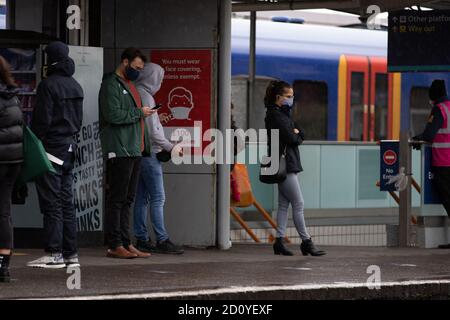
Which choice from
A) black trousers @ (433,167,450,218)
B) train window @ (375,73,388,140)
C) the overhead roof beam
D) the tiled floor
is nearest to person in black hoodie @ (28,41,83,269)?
the overhead roof beam

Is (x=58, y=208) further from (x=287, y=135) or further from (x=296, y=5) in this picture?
(x=296, y=5)

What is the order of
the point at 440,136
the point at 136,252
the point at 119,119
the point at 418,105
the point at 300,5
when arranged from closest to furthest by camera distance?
the point at 119,119, the point at 136,252, the point at 440,136, the point at 300,5, the point at 418,105

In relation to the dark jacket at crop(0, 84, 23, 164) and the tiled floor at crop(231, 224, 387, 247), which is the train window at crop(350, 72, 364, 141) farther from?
the dark jacket at crop(0, 84, 23, 164)

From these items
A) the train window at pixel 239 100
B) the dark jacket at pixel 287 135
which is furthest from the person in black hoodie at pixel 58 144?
the train window at pixel 239 100

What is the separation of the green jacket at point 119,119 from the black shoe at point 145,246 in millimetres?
1267

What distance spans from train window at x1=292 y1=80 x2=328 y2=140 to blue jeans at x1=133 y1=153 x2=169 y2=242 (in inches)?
443

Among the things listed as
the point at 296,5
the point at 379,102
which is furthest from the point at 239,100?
the point at 296,5

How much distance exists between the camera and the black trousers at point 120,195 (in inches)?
490

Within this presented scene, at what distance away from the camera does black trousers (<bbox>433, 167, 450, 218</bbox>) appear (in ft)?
51.8

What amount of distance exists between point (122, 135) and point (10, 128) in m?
2.33

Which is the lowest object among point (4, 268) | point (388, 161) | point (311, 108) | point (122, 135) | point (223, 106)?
point (4, 268)

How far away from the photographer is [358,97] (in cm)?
2531

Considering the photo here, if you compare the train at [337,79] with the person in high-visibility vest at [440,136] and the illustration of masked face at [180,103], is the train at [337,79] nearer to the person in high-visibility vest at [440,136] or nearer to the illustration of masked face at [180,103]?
the person in high-visibility vest at [440,136]
